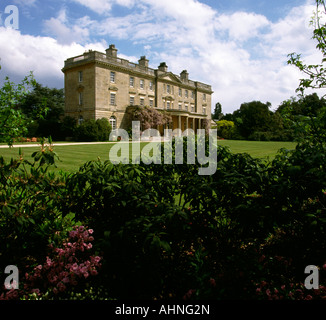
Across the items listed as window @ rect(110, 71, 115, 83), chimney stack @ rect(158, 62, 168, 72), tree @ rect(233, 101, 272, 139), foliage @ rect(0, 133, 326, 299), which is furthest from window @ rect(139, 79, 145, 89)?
foliage @ rect(0, 133, 326, 299)

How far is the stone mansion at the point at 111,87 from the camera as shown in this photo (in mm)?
35562

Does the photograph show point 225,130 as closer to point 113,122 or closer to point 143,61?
point 143,61

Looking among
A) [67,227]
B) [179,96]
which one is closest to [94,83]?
[179,96]

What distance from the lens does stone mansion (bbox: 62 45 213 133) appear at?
117 ft

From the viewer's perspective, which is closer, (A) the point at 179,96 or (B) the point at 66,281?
(B) the point at 66,281

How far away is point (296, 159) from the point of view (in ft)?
8.89

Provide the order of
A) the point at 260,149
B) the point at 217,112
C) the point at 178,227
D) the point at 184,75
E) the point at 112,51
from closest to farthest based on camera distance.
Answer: the point at 178,227 → the point at 260,149 → the point at 112,51 → the point at 184,75 → the point at 217,112

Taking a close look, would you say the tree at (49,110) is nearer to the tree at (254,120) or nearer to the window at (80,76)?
the window at (80,76)

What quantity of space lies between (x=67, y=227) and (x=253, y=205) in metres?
2.39

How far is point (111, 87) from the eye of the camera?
37.2 metres

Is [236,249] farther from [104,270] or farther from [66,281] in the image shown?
[66,281]

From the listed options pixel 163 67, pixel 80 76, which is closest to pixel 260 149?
pixel 80 76

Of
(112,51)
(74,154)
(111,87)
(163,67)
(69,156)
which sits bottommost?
(69,156)

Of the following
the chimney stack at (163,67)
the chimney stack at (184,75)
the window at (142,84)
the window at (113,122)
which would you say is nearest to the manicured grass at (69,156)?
the window at (113,122)
